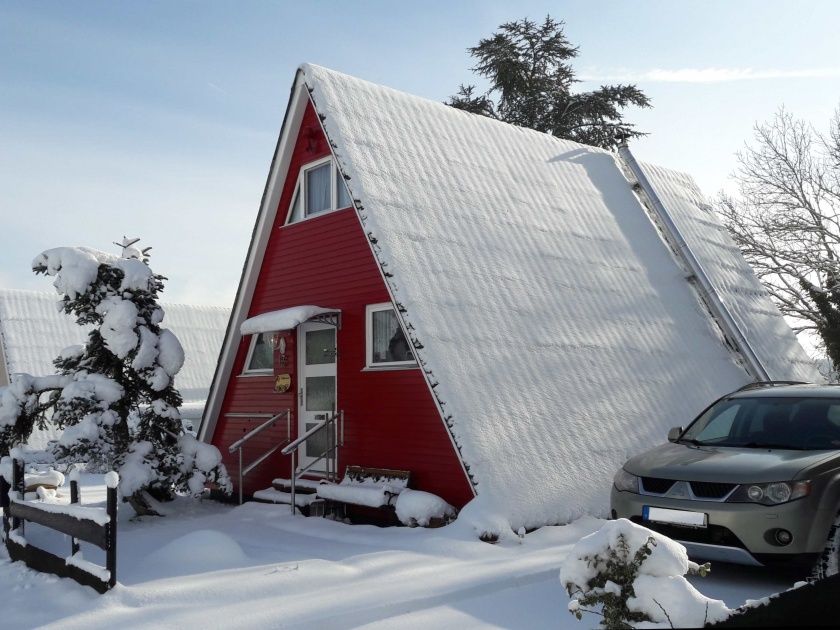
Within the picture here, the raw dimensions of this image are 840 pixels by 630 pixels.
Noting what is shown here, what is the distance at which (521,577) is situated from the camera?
6887 millimetres

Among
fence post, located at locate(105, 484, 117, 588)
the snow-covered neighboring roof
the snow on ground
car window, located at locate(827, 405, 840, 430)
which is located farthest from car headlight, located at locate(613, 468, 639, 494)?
the snow-covered neighboring roof

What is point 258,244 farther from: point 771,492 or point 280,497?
point 771,492

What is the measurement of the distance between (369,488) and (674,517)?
13.8 feet

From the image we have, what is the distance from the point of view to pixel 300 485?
11.6 metres

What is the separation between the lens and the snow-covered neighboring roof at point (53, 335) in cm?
2414

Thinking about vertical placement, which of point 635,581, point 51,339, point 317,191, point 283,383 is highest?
point 317,191

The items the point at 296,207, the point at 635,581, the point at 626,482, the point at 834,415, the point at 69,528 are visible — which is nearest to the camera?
the point at 635,581

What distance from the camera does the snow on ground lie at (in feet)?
19.6

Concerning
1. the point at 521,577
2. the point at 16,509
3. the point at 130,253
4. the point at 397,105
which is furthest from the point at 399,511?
the point at 397,105

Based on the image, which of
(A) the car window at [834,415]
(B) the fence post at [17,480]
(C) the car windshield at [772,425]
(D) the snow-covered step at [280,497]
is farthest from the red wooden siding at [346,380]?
(B) the fence post at [17,480]

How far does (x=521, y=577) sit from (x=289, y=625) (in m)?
2.12

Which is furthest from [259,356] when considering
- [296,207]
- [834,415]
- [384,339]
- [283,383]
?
[834,415]

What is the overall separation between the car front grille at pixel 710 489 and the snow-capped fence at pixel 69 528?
473 cm

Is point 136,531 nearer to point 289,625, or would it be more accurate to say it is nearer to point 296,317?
point 296,317
